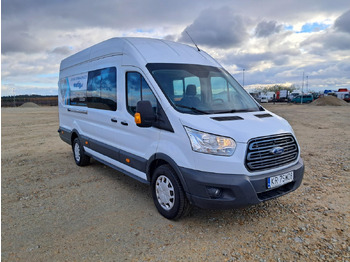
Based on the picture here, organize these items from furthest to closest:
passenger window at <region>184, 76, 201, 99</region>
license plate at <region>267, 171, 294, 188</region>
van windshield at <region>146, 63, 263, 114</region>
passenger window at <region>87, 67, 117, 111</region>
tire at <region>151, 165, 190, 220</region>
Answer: passenger window at <region>87, 67, 117, 111</region> < passenger window at <region>184, 76, 201, 99</region> < van windshield at <region>146, 63, 263, 114</region> < tire at <region>151, 165, 190, 220</region> < license plate at <region>267, 171, 294, 188</region>

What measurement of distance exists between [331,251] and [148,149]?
2.52 m

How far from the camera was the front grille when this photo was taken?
3.18 metres

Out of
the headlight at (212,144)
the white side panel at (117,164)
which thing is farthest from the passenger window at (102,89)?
the headlight at (212,144)

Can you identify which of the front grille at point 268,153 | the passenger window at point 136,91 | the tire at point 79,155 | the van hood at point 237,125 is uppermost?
the passenger window at point 136,91

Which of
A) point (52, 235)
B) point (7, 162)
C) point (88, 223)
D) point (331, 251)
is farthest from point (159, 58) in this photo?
point (7, 162)

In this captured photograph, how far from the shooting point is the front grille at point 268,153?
3.18m

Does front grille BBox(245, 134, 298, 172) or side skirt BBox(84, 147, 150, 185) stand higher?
front grille BBox(245, 134, 298, 172)

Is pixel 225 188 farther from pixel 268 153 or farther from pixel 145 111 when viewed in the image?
pixel 145 111

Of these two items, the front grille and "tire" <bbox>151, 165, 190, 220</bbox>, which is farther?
"tire" <bbox>151, 165, 190, 220</bbox>

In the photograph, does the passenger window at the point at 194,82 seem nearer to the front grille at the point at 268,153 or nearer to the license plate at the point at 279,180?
the front grille at the point at 268,153

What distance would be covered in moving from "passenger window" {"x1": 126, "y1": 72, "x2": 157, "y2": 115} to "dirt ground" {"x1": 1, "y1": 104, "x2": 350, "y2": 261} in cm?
156

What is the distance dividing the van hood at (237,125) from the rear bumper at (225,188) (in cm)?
47

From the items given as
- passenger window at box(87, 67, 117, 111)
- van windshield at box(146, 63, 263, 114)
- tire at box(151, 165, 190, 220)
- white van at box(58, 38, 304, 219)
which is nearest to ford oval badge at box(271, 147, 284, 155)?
white van at box(58, 38, 304, 219)

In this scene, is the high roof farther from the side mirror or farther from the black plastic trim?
the black plastic trim
